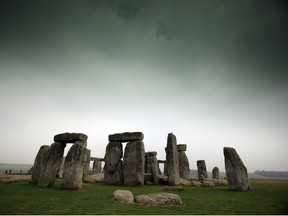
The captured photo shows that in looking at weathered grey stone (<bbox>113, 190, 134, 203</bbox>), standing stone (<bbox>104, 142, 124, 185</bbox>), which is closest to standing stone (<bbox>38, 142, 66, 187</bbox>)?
standing stone (<bbox>104, 142, 124, 185</bbox>)

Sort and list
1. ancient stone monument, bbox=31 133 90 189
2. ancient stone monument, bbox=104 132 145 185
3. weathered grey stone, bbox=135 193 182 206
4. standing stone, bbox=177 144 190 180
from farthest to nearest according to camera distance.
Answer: standing stone, bbox=177 144 190 180
ancient stone monument, bbox=104 132 145 185
ancient stone monument, bbox=31 133 90 189
weathered grey stone, bbox=135 193 182 206

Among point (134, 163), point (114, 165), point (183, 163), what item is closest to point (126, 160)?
point (134, 163)

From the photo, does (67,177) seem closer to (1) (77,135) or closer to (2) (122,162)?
(1) (77,135)

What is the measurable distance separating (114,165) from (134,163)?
5.50ft

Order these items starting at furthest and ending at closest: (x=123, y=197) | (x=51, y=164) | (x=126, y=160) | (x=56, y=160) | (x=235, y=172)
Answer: (x=126, y=160) < (x=235, y=172) < (x=56, y=160) < (x=51, y=164) < (x=123, y=197)

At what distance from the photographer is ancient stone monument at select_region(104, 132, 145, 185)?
12.3 meters

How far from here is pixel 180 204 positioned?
230 inches

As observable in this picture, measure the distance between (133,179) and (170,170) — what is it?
103 inches

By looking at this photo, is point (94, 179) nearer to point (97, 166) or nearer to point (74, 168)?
point (74, 168)

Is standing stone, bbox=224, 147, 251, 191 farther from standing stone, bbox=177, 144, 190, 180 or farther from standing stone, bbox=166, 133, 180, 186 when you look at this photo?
standing stone, bbox=177, 144, 190, 180

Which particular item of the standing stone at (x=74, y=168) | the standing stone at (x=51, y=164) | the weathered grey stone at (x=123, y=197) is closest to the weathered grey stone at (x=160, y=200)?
the weathered grey stone at (x=123, y=197)

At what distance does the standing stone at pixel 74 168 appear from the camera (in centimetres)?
899

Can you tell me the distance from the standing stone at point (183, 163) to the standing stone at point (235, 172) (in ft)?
29.3

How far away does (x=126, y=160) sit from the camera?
12.9m
